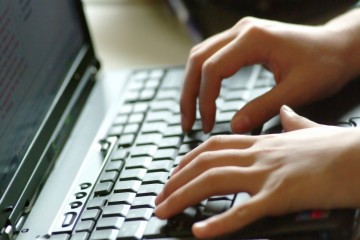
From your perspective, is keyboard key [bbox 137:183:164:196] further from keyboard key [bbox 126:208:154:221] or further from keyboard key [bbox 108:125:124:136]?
keyboard key [bbox 108:125:124:136]

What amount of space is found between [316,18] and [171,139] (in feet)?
1.17

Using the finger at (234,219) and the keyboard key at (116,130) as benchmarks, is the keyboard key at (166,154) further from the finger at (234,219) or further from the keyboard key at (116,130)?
the finger at (234,219)

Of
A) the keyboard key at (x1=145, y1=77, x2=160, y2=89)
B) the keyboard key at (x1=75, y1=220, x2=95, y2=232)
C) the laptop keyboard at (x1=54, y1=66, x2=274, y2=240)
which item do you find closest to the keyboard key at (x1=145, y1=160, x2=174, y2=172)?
the laptop keyboard at (x1=54, y1=66, x2=274, y2=240)

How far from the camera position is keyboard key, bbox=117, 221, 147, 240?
0.69m

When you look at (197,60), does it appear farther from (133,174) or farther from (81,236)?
(81,236)

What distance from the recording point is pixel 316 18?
3.62 feet

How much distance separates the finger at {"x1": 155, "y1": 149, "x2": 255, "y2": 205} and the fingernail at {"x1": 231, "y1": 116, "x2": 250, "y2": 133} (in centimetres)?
12

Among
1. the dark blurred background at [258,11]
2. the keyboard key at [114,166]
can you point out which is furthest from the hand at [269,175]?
the dark blurred background at [258,11]

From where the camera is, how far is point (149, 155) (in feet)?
2.75

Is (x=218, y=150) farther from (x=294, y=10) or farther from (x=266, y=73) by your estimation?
(x=294, y=10)

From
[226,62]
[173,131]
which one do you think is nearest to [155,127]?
[173,131]

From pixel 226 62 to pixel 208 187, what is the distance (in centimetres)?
21

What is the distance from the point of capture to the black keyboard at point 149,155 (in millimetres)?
701

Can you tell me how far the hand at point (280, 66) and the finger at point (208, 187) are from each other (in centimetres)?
16
